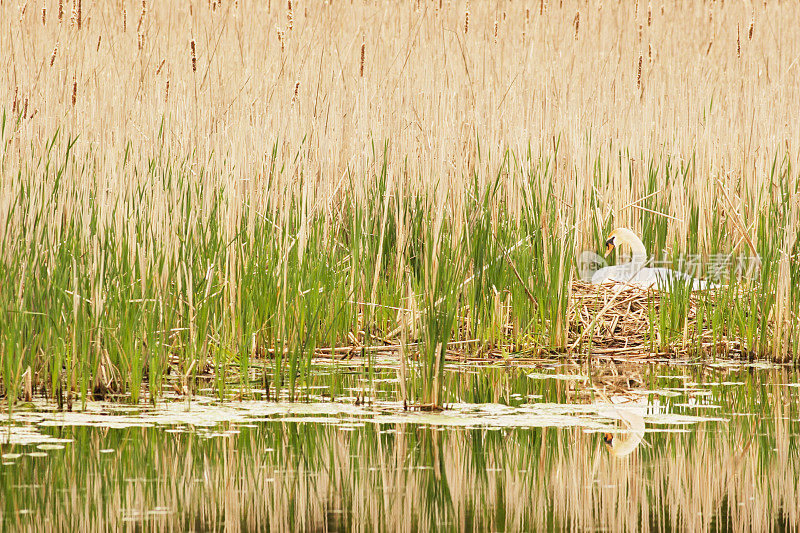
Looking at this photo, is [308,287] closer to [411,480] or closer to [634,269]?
[411,480]

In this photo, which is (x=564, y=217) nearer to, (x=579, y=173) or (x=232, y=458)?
(x=579, y=173)

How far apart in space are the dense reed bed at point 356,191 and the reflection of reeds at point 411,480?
1.92 feet

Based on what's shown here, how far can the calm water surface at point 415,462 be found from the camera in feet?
10.4

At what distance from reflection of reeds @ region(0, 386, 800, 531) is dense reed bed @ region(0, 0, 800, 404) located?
0.58m

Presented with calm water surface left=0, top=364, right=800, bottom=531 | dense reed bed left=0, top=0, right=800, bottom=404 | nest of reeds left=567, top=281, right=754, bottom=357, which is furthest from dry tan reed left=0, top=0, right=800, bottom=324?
calm water surface left=0, top=364, right=800, bottom=531

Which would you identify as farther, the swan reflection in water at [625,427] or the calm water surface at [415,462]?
the swan reflection in water at [625,427]

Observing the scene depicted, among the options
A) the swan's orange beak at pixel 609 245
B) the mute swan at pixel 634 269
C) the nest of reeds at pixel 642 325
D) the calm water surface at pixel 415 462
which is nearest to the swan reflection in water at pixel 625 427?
the calm water surface at pixel 415 462

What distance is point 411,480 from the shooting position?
11.6ft

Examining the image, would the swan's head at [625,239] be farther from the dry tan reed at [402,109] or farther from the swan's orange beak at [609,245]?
the dry tan reed at [402,109]

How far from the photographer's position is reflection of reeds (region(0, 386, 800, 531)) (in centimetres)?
316

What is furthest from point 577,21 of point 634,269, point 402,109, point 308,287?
point 308,287

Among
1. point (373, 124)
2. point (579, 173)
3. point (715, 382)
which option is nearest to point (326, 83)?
point (373, 124)

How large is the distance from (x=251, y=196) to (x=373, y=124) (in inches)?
52.8

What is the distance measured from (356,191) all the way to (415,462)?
2.65 meters
